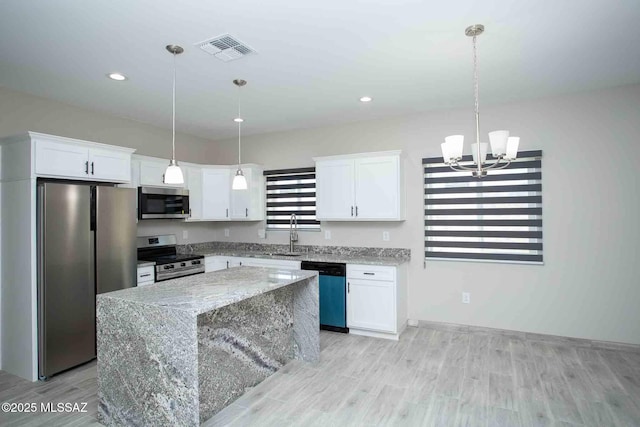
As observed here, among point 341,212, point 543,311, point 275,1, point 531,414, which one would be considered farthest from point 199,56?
point 543,311

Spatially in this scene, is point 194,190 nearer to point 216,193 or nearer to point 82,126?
point 216,193

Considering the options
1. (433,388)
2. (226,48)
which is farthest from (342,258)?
(226,48)

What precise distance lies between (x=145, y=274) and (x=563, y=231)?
4514 millimetres

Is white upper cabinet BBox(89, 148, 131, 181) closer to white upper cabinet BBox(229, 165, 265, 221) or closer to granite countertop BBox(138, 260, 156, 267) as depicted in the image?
granite countertop BBox(138, 260, 156, 267)

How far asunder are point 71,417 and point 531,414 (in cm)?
321

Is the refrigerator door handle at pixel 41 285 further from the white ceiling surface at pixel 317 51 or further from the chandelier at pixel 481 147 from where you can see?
the chandelier at pixel 481 147

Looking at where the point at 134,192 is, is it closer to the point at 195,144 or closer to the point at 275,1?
the point at 195,144

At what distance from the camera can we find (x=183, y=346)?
207 centimetres

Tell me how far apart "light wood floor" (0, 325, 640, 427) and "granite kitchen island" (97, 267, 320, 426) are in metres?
0.23

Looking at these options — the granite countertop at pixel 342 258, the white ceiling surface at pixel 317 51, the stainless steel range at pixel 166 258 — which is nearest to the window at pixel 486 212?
the granite countertop at pixel 342 258

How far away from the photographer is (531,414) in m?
2.45

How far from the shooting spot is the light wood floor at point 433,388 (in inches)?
96.0

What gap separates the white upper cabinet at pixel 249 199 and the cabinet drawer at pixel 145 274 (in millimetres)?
1521

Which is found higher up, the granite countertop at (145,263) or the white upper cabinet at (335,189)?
the white upper cabinet at (335,189)
